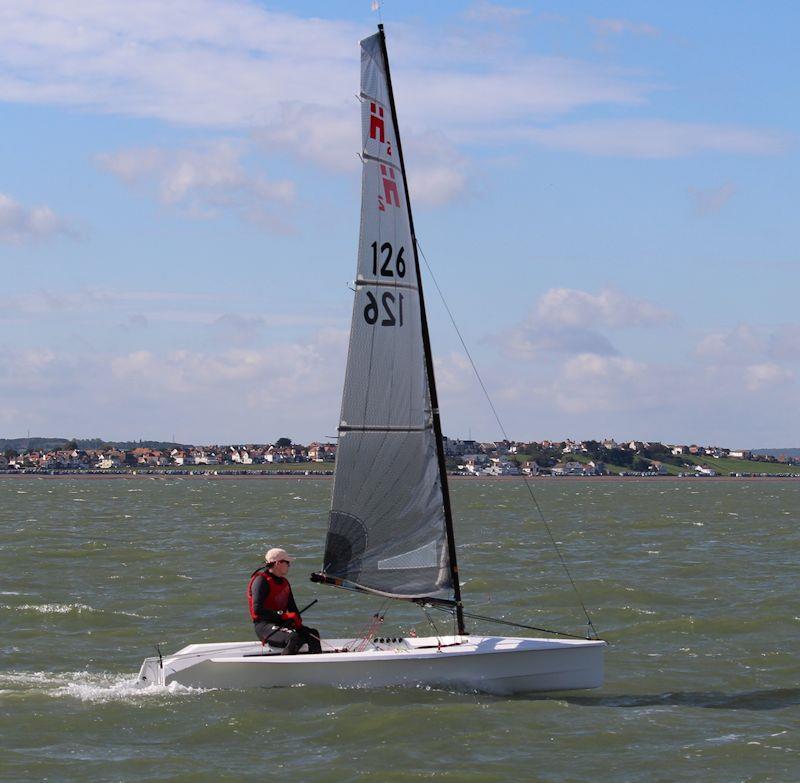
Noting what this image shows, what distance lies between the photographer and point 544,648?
648 inches

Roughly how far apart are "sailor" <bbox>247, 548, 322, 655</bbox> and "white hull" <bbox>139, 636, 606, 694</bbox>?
0.28 metres

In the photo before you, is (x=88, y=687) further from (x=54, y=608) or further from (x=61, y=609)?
(x=54, y=608)

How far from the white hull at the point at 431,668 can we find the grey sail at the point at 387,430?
1.04 m

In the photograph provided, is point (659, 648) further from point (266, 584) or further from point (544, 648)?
point (266, 584)

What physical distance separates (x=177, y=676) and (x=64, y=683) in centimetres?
210

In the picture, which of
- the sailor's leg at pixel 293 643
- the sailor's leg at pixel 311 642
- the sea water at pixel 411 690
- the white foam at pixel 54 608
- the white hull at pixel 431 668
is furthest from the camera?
the white foam at pixel 54 608

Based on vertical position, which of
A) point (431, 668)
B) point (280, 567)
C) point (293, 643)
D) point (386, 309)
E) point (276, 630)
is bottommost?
point (431, 668)

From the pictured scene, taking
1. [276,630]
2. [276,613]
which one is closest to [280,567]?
[276,613]

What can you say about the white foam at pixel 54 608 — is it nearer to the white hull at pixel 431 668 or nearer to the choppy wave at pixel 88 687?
the choppy wave at pixel 88 687

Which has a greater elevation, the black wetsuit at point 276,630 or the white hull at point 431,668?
the black wetsuit at point 276,630

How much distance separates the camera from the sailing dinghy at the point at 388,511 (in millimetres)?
16516

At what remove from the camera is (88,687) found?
17.5 metres

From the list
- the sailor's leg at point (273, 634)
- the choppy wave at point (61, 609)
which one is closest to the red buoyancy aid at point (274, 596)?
the sailor's leg at point (273, 634)

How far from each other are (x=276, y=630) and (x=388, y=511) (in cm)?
205
